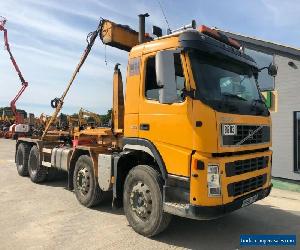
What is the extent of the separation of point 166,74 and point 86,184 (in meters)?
3.51

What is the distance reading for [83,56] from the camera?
937 cm

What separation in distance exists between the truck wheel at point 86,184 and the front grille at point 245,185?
305cm

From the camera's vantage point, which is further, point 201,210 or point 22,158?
point 22,158

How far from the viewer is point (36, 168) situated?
10547 millimetres

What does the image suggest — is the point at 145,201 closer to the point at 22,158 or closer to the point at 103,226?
the point at 103,226

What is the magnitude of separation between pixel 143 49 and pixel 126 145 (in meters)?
1.66

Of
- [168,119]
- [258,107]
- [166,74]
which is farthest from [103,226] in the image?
[258,107]

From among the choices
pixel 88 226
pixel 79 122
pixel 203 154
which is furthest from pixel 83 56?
pixel 203 154

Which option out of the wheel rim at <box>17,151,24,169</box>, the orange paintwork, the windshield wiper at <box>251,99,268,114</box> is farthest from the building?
the wheel rim at <box>17,151,24,169</box>

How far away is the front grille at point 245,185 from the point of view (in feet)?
17.4

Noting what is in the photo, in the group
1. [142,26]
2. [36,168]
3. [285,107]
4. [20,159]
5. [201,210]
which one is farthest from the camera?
[285,107]

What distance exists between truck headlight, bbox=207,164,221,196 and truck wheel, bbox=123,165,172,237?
34.1 inches

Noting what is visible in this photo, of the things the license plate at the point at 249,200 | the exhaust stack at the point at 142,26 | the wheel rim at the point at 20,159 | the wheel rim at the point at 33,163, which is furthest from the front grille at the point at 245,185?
the wheel rim at the point at 20,159

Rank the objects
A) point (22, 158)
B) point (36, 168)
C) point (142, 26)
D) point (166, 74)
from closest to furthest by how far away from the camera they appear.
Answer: point (166, 74), point (142, 26), point (36, 168), point (22, 158)
